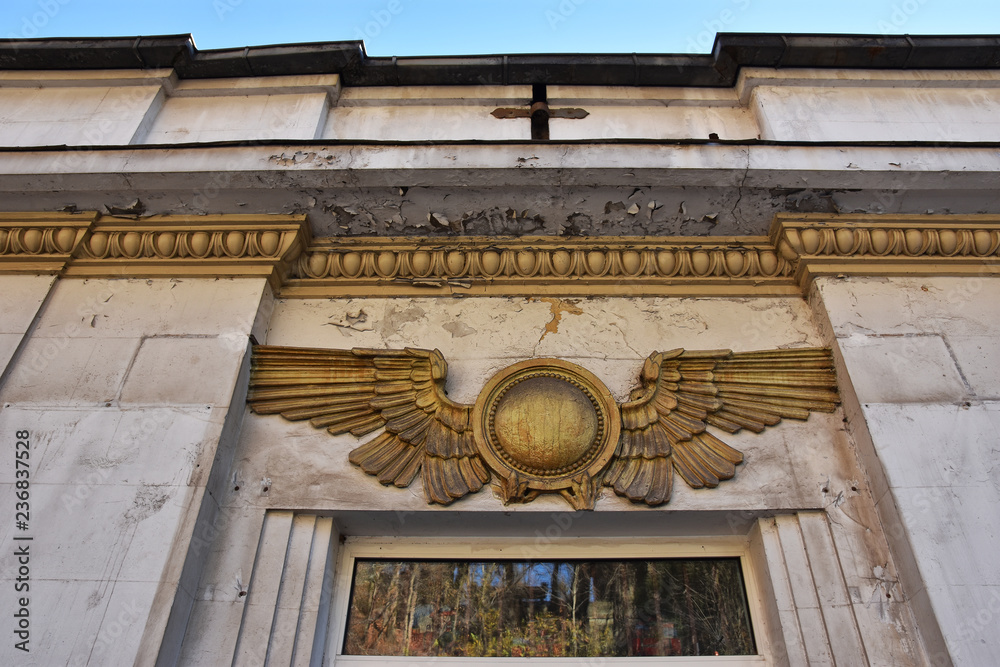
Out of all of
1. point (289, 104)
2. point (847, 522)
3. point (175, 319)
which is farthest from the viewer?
point (289, 104)

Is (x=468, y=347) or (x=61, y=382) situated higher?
(x=468, y=347)

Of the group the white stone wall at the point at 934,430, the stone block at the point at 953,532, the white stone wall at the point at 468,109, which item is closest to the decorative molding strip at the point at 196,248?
the white stone wall at the point at 468,109

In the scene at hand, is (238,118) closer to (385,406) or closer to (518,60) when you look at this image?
(518,60)

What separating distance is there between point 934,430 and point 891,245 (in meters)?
0.97

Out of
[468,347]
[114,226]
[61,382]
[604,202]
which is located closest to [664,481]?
[468,347]

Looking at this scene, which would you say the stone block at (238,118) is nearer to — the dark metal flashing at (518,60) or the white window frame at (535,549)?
the dark metal flashing at (518,60)

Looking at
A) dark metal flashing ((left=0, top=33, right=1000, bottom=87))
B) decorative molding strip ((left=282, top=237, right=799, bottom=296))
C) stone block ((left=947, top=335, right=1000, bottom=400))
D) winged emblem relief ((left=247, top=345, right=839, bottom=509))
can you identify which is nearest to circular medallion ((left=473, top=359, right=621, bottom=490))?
winged emblem relief ((left=247, top=345, right=839, bottom=509))

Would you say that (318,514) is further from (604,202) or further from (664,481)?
(604,202)

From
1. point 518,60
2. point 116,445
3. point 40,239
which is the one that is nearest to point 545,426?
point 116,445

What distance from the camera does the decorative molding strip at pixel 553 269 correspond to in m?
3.21

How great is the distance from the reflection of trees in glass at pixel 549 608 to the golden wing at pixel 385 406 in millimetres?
403

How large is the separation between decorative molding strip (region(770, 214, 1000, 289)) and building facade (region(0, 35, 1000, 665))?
0.02 metres

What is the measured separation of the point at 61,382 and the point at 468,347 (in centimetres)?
176

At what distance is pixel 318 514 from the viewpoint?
263 centimetres
